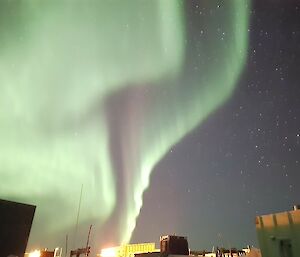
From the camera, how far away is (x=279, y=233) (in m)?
12.8

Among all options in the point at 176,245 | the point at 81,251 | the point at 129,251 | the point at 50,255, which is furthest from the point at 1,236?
the point at 129,251

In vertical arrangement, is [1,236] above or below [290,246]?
above

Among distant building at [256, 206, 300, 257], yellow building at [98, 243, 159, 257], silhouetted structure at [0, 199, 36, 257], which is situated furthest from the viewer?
yellow building at [98, 243, 159, 257]

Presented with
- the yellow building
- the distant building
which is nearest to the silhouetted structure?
the distant building

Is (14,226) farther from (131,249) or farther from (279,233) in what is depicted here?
(131,249)

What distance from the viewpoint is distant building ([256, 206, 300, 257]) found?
1185cm

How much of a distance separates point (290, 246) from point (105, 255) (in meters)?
61.4

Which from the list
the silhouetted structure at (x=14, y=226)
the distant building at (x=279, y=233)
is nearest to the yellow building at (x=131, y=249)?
the silhouetted structure at (x=14, y=226)

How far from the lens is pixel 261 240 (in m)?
13.8

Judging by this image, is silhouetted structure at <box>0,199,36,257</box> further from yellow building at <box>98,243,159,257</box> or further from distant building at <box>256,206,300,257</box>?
yellow building at <box>98,243,159,257</box>

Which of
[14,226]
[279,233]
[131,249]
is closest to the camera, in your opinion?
[279,233]

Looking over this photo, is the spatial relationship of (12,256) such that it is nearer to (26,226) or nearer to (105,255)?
(26,226)

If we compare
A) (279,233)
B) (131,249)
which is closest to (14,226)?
(279,233)

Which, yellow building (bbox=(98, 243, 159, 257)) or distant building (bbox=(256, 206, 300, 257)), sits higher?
yellow building (bbox=(98, 243, 159, 257))
